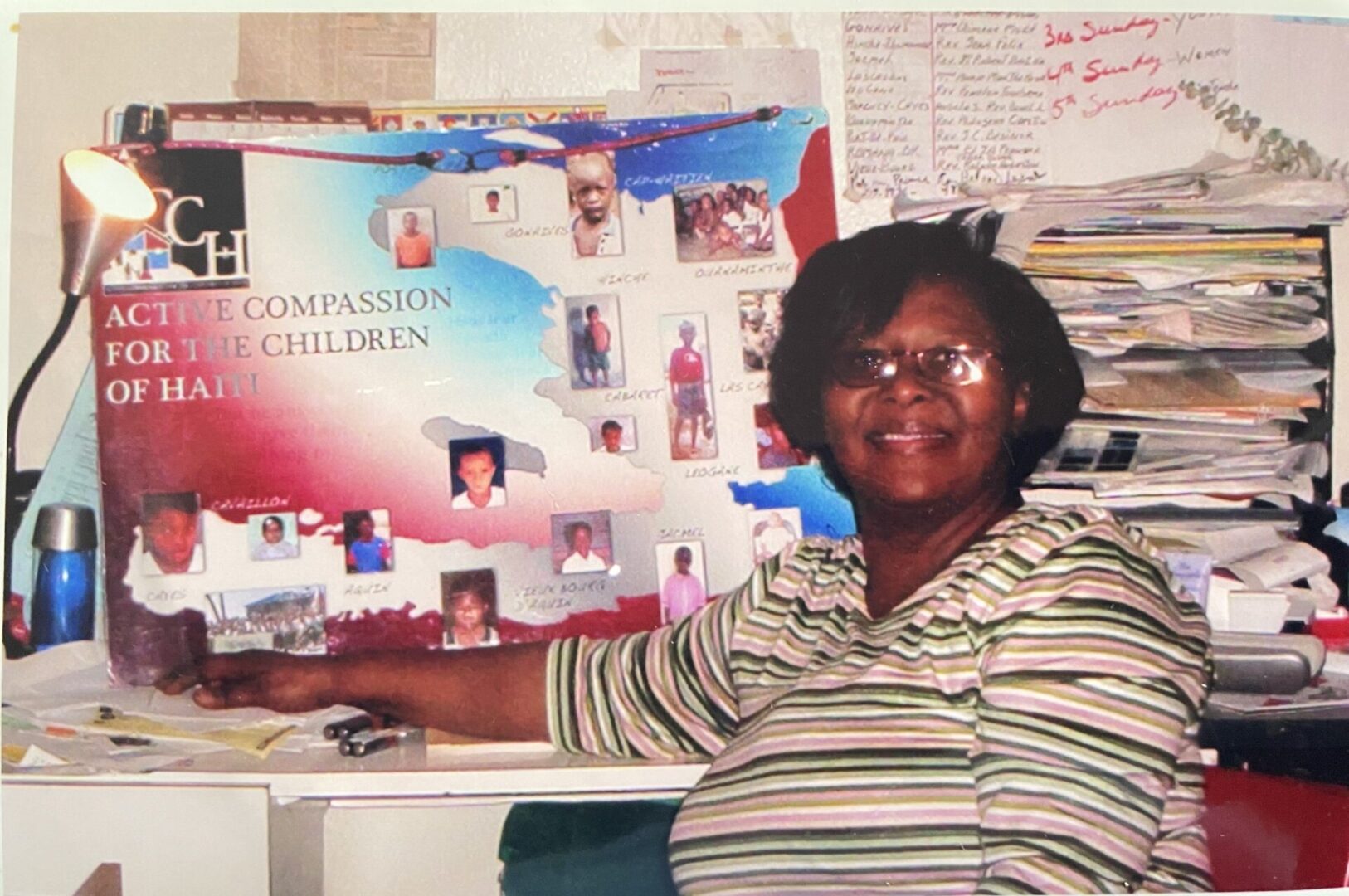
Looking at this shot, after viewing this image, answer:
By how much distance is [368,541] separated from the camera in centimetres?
123

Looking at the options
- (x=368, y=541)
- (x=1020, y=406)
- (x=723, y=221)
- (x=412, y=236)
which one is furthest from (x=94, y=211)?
(x=1020, y=406)

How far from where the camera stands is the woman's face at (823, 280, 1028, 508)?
118 cm

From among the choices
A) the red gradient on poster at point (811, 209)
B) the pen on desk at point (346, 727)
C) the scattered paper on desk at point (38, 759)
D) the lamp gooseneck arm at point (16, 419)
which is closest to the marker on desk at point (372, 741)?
the pen on desk at point (346, 727)

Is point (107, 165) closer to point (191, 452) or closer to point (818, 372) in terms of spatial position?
point (191, 452)

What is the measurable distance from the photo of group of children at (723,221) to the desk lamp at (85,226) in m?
0.56

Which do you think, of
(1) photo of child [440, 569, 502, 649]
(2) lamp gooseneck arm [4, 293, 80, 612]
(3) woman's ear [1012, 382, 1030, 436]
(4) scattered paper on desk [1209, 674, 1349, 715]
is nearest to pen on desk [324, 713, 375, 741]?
(1) photo of child [440, 569, 502, 649]

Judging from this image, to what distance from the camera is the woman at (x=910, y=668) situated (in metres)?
1.08

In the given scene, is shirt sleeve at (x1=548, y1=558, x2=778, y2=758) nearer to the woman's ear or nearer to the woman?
the woman

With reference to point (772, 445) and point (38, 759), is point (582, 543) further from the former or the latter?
point (38, 759)

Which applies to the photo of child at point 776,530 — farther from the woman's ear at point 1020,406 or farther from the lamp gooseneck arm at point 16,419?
the lamp gooseneck arm at point 16,419

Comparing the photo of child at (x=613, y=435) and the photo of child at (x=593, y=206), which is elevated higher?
the photo of child at (x=593, y=206)

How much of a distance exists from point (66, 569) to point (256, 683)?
0.23 metres

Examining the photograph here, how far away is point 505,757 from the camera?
1.19 meters

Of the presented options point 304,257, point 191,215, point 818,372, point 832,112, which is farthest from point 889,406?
point 191,215
